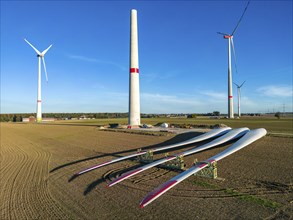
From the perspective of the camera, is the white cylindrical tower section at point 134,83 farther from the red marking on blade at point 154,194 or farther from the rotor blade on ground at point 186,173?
the red marking on blade at point 154,194

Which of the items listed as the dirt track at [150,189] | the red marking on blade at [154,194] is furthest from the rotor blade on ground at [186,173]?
the dirt track at [150,189]

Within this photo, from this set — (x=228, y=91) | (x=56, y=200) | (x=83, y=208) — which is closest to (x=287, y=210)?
(x=83, y=208)

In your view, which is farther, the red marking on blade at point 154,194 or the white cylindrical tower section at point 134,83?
the white cylindrical tower section at point 134,83

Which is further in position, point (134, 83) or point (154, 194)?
point (134, 83)

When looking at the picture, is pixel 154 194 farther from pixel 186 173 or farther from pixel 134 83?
pixel 134 83

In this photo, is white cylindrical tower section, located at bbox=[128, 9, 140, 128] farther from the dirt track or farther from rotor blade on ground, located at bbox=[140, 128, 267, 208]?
the dirt track

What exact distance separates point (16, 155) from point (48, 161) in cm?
463

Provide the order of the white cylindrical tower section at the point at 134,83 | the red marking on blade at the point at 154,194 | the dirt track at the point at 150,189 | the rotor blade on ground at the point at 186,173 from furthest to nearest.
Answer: the white cylindrical tower section at the point at 134,83 → the dirt track at the point at 150,189 → the rotor blade on ground at the point at 186,173 → the red marking on blade at the point at 154,194

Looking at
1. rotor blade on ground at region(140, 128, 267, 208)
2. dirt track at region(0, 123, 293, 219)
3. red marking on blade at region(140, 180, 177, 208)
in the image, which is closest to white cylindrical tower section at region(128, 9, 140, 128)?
rotor blade on ground at region(140, 128, 267, 208)

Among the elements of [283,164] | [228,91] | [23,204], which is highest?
[228,91]

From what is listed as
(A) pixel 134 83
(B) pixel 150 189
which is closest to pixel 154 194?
(B) pixel 150 189

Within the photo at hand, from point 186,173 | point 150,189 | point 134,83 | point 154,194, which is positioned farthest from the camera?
point 134,83

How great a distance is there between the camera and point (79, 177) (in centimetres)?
1417

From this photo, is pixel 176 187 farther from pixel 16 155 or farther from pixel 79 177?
pixel 16 155
